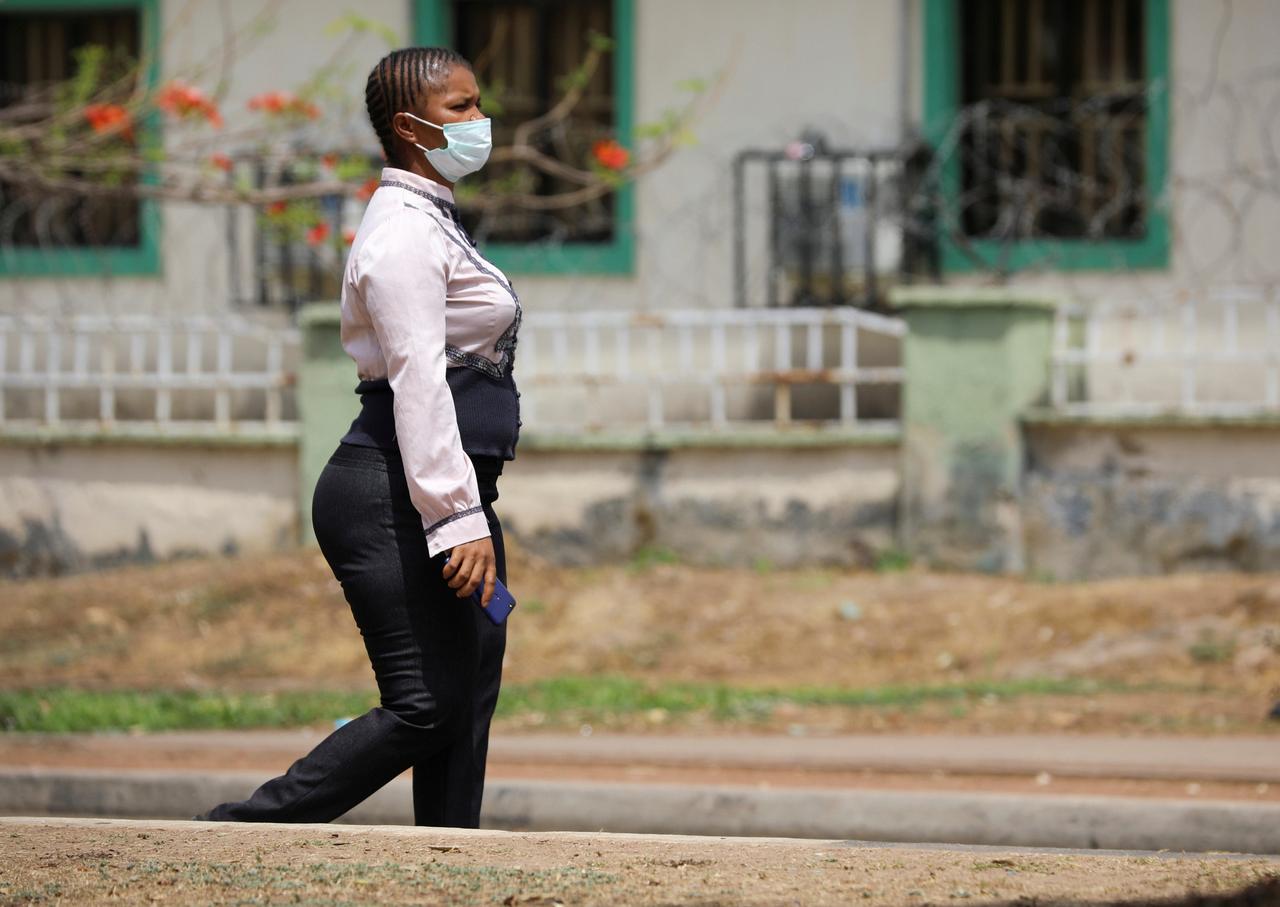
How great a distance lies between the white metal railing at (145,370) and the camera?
34.3 ft

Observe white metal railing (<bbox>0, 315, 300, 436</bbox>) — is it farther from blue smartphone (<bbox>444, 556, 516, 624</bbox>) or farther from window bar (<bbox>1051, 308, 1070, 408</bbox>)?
blue smartphone (<bbox>444, 556, 516, 624</bbox>)

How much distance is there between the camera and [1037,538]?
9.45 metres

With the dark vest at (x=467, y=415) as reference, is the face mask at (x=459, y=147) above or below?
above

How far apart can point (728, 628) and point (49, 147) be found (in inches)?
156

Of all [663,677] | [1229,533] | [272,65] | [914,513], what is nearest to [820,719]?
[663,677]

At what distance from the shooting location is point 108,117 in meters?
8.79

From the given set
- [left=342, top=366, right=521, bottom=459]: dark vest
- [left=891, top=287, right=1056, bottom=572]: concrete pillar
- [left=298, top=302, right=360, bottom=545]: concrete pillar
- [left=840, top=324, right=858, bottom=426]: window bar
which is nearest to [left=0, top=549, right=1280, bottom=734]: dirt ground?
[left=891, top=287, right=1056, bottom=572]: concrete pillar

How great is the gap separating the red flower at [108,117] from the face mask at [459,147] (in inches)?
Answer: 200

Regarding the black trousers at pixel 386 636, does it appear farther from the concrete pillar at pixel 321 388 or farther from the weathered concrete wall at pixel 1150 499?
the concrete pillar at pixel 321 388

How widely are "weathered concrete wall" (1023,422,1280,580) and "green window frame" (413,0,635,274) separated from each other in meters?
3.07

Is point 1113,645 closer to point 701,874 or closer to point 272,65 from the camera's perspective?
point 701,874

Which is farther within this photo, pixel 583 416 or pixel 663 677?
pixel 583 416

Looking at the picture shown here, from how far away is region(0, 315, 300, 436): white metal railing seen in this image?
10.5 m

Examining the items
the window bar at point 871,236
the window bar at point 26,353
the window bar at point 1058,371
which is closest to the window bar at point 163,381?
the window bar at point 26,353
